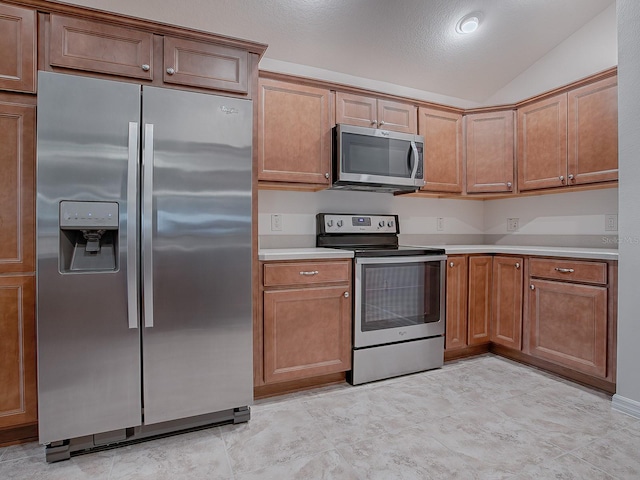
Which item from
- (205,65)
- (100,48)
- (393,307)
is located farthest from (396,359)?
(100,48)

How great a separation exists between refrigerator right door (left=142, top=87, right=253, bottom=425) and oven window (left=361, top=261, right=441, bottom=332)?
88 cm

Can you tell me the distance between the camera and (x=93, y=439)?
1674 millimetres

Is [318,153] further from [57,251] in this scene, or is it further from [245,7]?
[57,251]

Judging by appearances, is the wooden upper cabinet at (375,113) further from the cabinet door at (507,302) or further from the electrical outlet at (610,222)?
the electrical outlet at (610,222)

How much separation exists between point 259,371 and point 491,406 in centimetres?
140

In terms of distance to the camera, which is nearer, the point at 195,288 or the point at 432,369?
the point at 195,288

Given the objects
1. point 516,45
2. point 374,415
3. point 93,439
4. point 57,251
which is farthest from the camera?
point 516,45

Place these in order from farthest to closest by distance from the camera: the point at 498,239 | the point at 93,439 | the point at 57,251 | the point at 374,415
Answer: the point at 498,239, the point at 374,415, the point at 93,439, the point at 57,251

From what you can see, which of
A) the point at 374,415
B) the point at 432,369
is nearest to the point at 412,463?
the point at 374,415

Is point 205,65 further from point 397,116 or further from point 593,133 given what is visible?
point 593,133

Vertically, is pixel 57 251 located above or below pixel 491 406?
above

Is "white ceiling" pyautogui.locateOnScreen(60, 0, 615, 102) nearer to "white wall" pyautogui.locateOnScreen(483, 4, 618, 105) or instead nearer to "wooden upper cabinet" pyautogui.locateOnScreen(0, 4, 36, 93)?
"white wall" pyautogui.locateOnScreen(483, 4, 618, 105)

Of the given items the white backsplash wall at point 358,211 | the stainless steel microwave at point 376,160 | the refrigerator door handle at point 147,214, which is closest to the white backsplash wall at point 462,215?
the white backsplash wall at point 358,211

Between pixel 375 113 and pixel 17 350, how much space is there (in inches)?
101
